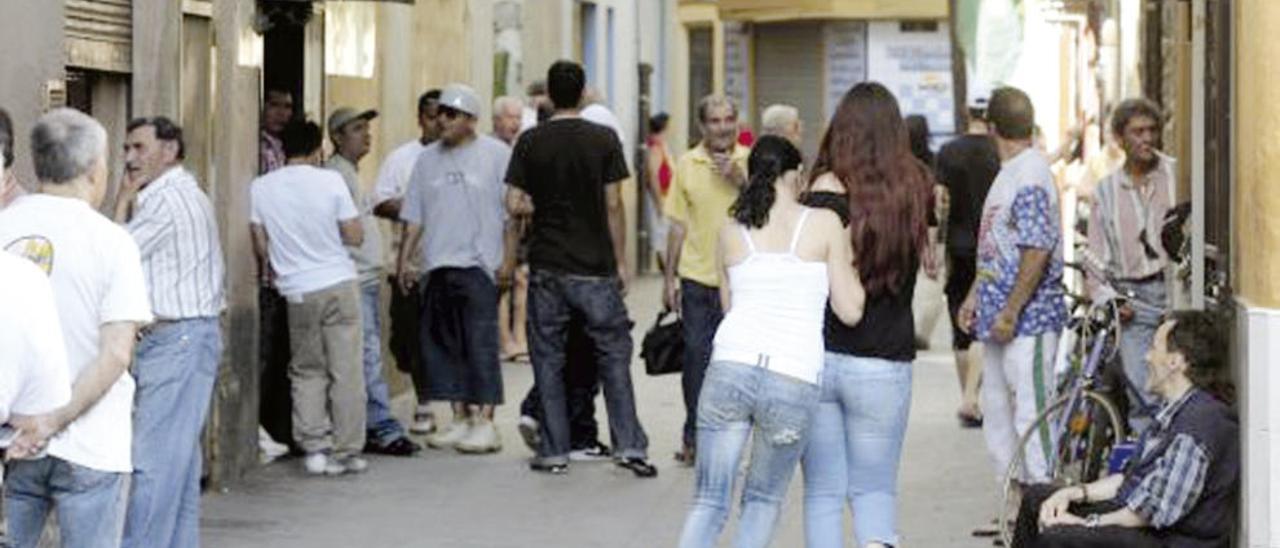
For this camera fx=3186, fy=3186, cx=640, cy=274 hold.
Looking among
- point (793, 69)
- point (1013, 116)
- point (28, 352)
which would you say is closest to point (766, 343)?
point (28, 352)

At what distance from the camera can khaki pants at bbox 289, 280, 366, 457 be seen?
14914 millimetres

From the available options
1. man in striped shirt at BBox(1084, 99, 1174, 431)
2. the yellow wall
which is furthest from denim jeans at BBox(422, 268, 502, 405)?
the yellow wall

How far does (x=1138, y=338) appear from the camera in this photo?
12758mm

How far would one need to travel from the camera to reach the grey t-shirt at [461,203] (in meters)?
15.7

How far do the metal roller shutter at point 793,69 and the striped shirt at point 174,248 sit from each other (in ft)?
101

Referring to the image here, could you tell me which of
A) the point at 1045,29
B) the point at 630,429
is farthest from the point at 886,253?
the point at 1045,29

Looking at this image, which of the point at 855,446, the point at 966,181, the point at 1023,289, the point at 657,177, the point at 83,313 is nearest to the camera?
the point at 83,313

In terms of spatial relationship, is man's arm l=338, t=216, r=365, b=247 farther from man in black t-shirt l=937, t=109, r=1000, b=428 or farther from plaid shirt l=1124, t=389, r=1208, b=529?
plaid shirt l=1124, t=389, r=1208, b=529

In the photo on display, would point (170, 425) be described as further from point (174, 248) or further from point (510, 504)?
point (510, 504)

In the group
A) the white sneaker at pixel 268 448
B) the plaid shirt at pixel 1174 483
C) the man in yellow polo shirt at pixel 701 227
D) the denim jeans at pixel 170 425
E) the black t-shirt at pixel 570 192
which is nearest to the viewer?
the plaid shirt at pixel 1174 483

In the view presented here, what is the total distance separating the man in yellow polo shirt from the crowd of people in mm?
15

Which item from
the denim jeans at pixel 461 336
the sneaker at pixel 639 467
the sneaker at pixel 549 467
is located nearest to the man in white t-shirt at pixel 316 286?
the denim jeans at pixel 461 336

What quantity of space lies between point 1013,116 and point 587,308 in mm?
3041

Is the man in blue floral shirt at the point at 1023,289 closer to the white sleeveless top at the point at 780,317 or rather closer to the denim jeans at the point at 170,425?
the white sleeveless top at the point at 780,317
